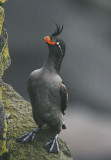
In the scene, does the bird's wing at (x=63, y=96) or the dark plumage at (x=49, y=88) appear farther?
the bird's wing at (x=63, y=96)

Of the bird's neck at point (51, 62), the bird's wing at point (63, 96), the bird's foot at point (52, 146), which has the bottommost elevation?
the bird's foot at point (52, 146)

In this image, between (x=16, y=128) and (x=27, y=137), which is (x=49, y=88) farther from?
(x=16, y=128)

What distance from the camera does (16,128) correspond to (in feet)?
19.7

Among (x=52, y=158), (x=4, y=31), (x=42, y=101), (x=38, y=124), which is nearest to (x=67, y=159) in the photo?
(x=52, y=158)

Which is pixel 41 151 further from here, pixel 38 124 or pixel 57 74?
pixel 57 74

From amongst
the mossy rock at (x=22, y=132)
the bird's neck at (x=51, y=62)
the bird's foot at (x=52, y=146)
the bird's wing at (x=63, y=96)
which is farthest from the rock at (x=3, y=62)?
the bird's wing at (x=63, y=96)

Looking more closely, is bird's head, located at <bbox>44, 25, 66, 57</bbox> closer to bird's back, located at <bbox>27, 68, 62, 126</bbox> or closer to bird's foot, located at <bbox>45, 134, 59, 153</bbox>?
bird's back, located at <bbox>27, 68, 62, 126</bbox>

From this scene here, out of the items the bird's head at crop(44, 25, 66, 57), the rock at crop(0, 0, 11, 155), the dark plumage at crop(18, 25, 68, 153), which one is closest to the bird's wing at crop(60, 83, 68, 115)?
the dark plumage at crop(18, 25, 68, 153)

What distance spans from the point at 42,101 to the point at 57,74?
0.49 metres

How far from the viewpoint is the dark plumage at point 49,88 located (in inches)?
213

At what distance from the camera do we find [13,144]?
5.61 metres

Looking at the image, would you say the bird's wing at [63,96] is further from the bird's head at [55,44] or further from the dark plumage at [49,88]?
the bird's head at [55,44]

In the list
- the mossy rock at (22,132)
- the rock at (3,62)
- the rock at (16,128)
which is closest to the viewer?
A: the rock at (3,62)

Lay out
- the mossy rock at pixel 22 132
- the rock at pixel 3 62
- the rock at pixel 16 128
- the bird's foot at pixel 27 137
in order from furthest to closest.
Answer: the bird's foot at pixel 27 137 < the mossy rock at pixel 22 132 < the rock at pixel 16 128 < the rock at pixel 3 62
